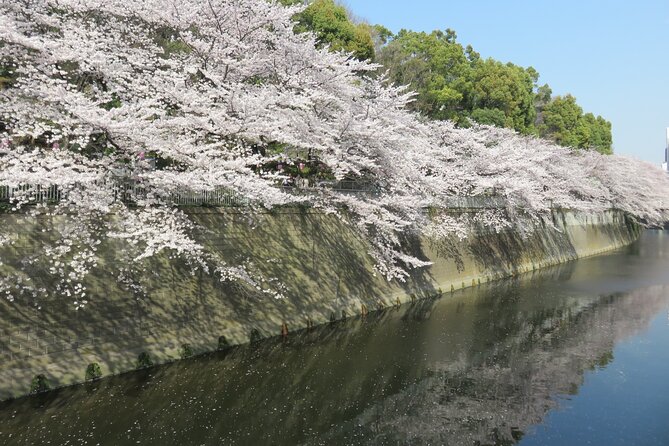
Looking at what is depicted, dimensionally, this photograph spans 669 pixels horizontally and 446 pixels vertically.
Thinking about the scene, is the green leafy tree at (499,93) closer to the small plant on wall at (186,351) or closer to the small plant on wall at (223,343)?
the small plant on wall at (223,343)

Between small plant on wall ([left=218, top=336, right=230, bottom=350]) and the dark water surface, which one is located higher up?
the dark water surface

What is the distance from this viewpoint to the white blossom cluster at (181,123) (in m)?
10.5

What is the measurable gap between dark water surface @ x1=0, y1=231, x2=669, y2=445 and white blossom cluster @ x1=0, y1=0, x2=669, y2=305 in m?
2.32

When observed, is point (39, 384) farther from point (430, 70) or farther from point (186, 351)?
point (430, 70)

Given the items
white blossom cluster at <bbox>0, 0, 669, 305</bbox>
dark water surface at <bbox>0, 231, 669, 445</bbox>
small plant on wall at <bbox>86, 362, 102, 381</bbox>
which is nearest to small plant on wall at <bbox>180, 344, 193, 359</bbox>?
dark water surface at <bbox>0, 231, 669, 445</bbox>

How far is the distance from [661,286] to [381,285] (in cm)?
1727

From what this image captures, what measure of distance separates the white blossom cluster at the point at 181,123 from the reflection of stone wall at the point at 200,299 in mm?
487

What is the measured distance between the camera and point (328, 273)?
17.9 m

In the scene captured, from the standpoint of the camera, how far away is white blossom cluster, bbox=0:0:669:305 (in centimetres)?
1054

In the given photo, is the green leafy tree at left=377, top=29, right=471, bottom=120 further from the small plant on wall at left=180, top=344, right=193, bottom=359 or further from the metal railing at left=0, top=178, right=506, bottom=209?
the small plant on wall at left=180, top=344, right=193, bottom=359

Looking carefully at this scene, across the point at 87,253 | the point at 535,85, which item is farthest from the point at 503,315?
the point at 535,85

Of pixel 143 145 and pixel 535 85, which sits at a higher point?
pixel 535 85

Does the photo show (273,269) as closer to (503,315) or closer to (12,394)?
(12,394)

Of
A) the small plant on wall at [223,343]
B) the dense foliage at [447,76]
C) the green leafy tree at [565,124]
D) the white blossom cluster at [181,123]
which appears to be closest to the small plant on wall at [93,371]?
the white blossom cluster at [181,123]
